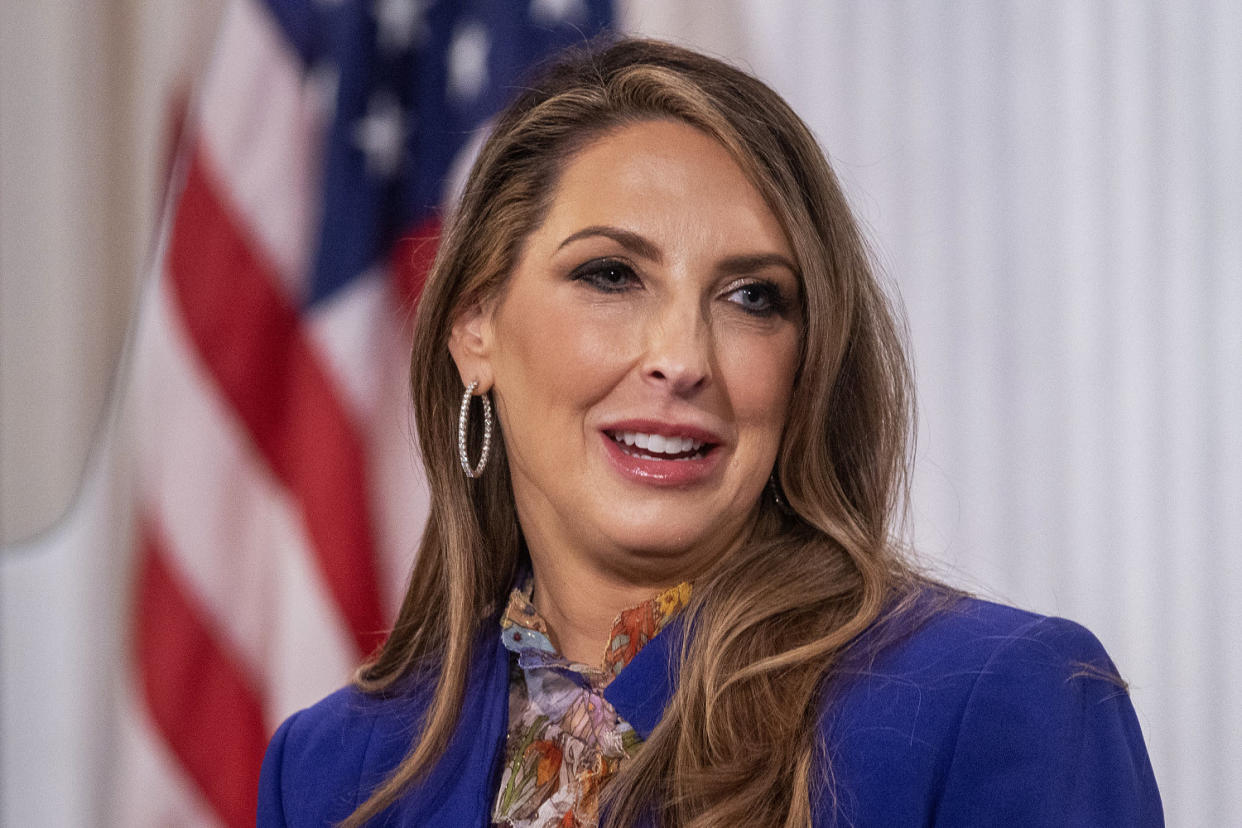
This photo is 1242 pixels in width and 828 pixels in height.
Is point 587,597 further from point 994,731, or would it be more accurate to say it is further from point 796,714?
point 994,731

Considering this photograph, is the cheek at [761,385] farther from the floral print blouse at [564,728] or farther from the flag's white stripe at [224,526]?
the flag's white stripe at [224,526]

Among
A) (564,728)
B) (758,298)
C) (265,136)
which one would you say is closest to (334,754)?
(564,728)

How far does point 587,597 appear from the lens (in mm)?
1575

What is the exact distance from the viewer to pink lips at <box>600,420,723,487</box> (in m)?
1.44

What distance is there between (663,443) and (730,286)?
0.65 ft

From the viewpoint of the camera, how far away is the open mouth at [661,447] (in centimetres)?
146

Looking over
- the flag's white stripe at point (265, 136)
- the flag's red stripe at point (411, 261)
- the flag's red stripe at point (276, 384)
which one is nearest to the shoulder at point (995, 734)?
the flag's red stripe at point (276, 384)

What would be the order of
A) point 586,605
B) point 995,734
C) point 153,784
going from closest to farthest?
point 995,734 → point 586,605 → point 153,784

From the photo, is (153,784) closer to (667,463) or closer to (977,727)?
(667,463)

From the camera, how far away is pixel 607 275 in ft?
5.03

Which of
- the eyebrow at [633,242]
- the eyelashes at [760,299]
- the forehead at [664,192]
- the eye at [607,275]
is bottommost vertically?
the eyelashes at [760,299]

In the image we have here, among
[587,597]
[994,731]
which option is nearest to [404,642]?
[587,597]

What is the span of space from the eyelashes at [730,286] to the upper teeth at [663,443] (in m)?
0.17

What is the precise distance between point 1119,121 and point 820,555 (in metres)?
1.30
